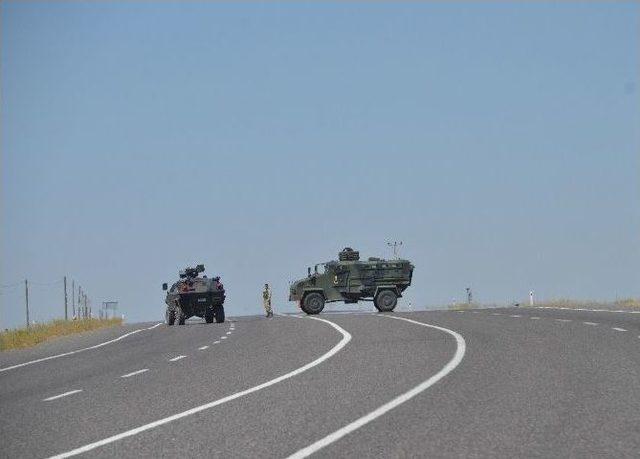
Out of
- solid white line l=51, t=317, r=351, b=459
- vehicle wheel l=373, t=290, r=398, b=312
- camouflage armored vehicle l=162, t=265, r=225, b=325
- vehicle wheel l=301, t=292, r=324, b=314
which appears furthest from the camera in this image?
vehicle wheel l=373, t=290, r=398, b=312

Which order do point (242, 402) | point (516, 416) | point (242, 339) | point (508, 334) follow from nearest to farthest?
point (516, 416) → point (242, 402) → point (508, 334) → point (242, 339)

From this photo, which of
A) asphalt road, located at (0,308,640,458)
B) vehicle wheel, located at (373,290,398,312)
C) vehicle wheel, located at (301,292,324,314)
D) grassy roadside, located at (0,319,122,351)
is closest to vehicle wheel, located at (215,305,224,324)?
vehicle wheel, located at (301,292,324,314)

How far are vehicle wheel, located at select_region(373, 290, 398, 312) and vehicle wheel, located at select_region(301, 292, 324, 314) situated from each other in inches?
88.3

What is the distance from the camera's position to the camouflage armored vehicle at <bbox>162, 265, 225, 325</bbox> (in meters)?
44.2

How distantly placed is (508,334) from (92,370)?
318 inches

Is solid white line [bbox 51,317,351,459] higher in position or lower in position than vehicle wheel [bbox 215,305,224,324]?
lower

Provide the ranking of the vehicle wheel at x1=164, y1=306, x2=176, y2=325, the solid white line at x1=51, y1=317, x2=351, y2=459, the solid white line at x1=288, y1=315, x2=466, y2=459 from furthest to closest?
the vehicle wheel at x1=164, y1=306, x2=176, y2=325 < the solid white line at x1=51, y1=317, x2=351, y2=459 < the solid white line at x1=288, y1=315, x2=466, y2=459

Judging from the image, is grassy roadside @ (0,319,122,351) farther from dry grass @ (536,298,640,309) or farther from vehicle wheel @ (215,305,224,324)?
dry grass @ (536,298,640,309)

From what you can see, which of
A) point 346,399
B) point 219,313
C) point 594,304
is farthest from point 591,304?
point 346,399

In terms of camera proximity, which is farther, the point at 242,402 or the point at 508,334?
the point at 508,334

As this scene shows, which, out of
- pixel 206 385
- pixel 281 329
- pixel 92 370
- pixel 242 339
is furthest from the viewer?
pixel 281 329

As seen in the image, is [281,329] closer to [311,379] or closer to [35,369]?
[35,369]

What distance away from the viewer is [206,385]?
15.3 metres

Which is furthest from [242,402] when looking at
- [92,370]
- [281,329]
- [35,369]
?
[281,329]
